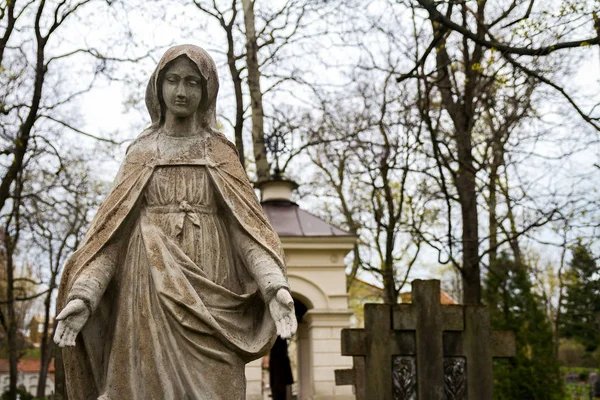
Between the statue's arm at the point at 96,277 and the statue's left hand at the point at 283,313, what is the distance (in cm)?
88

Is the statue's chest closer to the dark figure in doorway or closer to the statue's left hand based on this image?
the statue's left hand

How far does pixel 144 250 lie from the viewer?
4422 mm

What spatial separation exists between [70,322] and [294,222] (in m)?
15.0

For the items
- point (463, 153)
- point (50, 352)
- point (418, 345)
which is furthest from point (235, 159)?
point (50, 352)

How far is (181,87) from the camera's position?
468 centimetres

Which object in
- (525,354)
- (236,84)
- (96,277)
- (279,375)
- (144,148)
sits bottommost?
(279,375)

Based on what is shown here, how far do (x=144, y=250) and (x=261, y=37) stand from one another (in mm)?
18123

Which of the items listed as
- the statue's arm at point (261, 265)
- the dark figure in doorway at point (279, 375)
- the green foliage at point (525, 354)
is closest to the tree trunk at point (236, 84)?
the dark figure in doorway at point (279, 375)

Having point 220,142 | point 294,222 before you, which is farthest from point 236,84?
point 220,142

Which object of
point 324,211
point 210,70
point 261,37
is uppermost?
point 261,37

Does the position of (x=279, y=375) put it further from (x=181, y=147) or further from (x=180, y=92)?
(x=180, y=92)

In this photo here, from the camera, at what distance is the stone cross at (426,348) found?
9328mm

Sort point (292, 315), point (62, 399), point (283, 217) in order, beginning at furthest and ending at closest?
point (283, 217) → point (62, 399) → point (292, 315)

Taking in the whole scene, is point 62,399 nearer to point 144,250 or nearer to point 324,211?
point 144,250
